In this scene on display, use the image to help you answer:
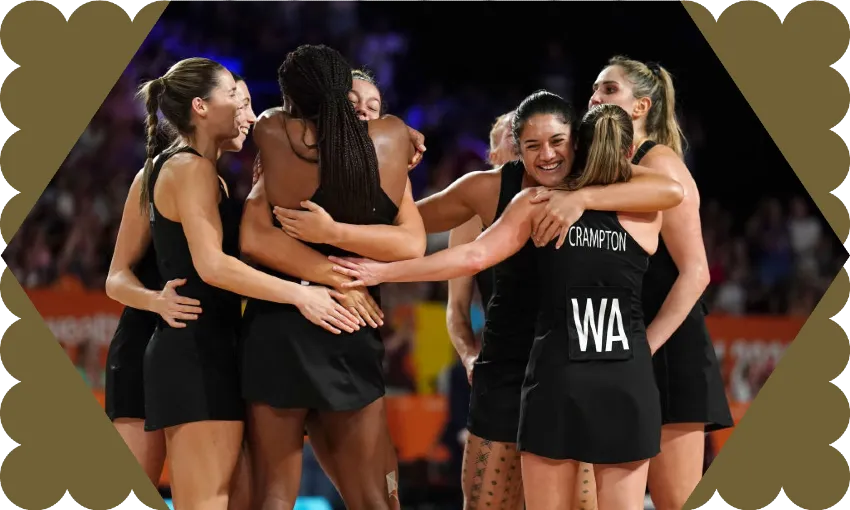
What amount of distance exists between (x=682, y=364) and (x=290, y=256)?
1428 mm

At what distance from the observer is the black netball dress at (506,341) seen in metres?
3.31

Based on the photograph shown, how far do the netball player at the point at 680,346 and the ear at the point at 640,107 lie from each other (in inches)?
6.2

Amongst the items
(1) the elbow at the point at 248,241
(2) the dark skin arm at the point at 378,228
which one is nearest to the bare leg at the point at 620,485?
(2) the dark skin arm at the point at 378,228

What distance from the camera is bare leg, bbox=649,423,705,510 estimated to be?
3471 millimetres

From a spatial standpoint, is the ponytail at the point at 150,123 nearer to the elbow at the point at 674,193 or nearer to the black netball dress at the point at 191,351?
the black netball dress at the point at 191,351

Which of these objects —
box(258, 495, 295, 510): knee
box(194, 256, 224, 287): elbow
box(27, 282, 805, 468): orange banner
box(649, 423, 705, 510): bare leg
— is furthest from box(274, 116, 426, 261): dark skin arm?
box(27, 282, 805, 468): orange banner

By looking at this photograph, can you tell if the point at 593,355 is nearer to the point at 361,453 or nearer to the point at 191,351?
the point at 361,453

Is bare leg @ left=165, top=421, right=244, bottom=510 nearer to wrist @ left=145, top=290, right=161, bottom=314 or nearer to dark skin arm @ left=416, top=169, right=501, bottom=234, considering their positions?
wrist @ left=145, top=290, right=161, bottom=314

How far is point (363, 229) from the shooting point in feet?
9.80

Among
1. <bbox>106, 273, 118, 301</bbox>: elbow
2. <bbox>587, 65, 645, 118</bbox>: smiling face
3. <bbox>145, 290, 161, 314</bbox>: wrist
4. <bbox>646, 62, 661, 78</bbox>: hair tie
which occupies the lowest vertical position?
<bbox>145, 290, 161, 314</bbox>: wrist

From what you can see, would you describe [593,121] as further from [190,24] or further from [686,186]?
[190,24]

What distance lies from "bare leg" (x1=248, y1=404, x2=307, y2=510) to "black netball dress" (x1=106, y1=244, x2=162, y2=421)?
0.57m

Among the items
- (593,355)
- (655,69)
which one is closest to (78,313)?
(655,69)

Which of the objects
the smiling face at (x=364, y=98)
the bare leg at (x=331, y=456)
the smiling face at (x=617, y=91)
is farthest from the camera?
the smiling face at (x=617, y=91)
